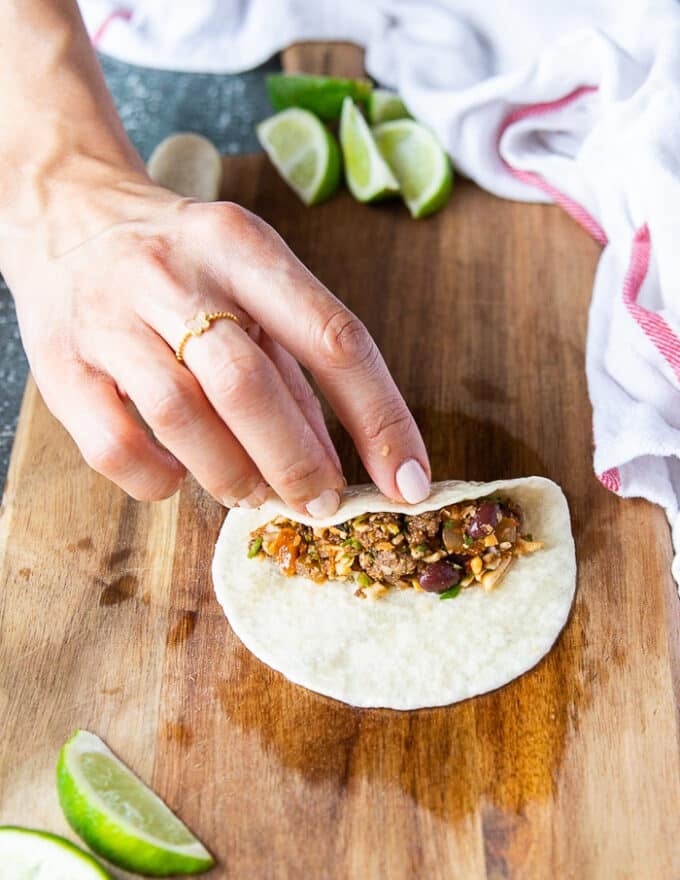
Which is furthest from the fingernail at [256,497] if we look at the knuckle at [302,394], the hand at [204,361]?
the knuckle at [302,394]

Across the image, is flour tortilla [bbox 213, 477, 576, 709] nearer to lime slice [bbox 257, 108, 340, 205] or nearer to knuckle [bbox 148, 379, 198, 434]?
knuckle [bbox 148, 379, 198, 434]

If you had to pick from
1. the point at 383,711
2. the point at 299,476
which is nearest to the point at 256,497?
the point at 299,476

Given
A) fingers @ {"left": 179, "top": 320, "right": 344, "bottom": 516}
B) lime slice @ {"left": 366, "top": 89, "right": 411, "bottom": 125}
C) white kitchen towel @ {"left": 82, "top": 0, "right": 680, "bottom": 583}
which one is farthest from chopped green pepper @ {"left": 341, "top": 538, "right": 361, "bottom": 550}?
lime slice @ {"left": 366, "top": 89, "right": 411, "bottom": 125}

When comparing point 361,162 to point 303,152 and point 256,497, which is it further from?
point 256,497

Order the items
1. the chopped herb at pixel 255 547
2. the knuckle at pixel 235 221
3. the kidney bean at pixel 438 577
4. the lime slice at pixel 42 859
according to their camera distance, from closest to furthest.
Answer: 1. the lime slice at pixel 42 859
2. the knuckle at pixel 235 221
3. the kidney bean at pixel 438 577
4. the chopped herb at pixel 255 547

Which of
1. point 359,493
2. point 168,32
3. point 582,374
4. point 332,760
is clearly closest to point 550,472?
point 582,374

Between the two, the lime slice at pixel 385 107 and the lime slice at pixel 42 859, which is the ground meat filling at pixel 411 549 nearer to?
the lime slice at pixel 42 859

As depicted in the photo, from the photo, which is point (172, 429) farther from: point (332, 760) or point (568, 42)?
point (568, 42)
